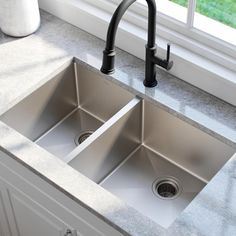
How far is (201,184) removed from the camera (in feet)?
6.53

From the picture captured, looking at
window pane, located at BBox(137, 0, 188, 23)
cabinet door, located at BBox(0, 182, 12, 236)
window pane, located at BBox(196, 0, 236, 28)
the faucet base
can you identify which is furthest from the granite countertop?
window pane, located at BBox(196, 0, 236, 28)

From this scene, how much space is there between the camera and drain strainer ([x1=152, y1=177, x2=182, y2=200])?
200 cm

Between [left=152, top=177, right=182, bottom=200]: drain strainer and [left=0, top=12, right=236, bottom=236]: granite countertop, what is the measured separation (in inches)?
9.6

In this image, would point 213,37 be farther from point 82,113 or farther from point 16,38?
point 16,38

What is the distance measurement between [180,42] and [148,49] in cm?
19

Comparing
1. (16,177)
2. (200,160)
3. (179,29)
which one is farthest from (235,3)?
(16,177)

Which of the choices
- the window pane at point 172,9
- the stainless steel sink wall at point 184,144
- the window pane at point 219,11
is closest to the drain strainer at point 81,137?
the stainless steel sink wall at point 184,144

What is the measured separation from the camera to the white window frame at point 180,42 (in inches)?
75.3

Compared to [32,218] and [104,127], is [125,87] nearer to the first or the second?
[104,127]

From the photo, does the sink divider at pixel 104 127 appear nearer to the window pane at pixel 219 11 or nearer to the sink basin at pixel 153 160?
the sink basin at pixel 153 160

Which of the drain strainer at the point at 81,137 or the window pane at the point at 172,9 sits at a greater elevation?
the window pane at the point at 172,9

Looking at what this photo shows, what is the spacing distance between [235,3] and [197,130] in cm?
105

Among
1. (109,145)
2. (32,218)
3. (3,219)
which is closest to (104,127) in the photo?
(109,145)

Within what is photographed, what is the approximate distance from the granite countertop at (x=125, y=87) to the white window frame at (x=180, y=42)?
4cm
